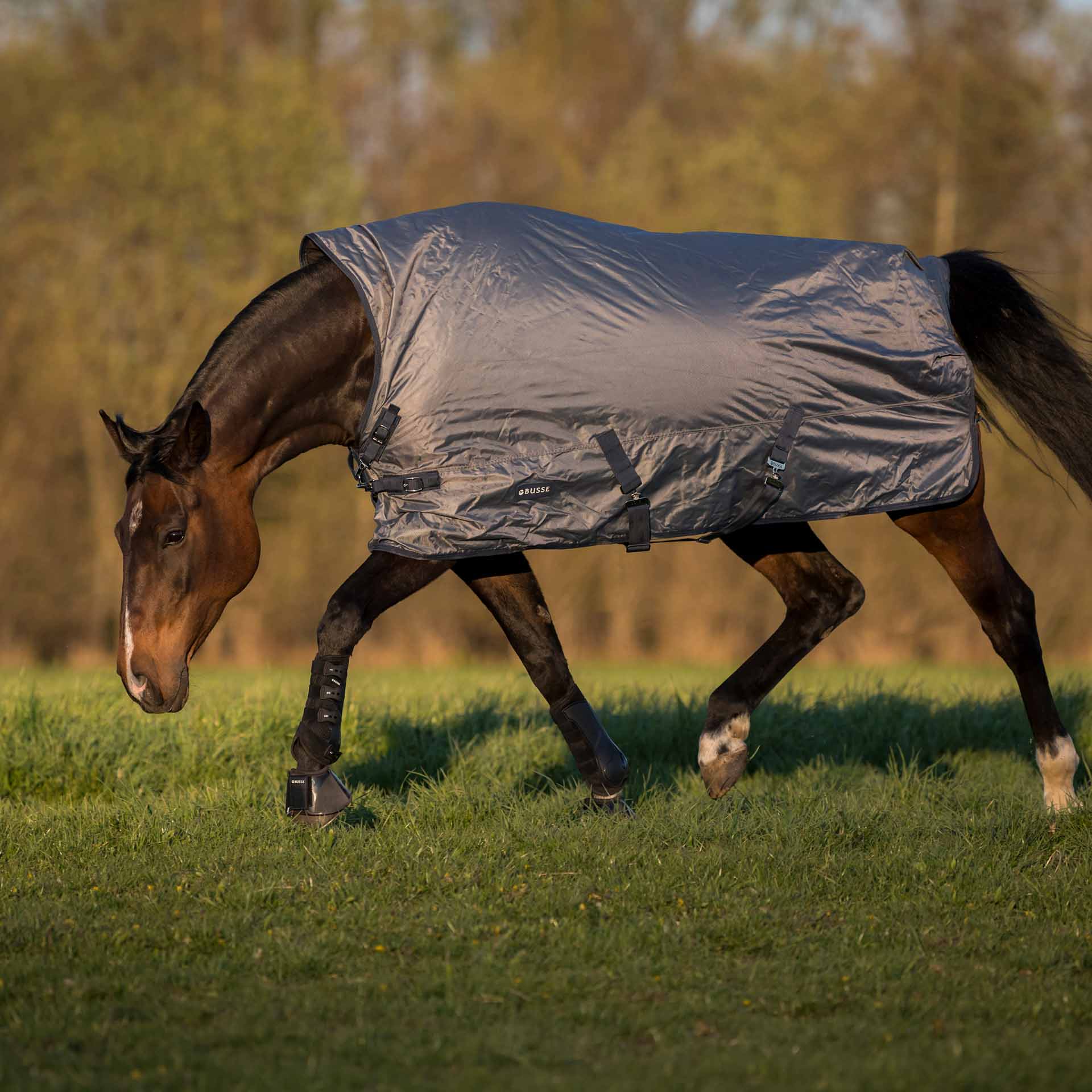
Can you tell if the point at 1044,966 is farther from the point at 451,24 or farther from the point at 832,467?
the point at 451,24

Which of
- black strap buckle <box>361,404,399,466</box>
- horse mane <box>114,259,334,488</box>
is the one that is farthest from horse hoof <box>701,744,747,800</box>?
horse mane <box>114,259,334,488</box>

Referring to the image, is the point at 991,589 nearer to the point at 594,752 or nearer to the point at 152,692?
the point at 594,752

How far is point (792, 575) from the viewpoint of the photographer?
20.6 ft

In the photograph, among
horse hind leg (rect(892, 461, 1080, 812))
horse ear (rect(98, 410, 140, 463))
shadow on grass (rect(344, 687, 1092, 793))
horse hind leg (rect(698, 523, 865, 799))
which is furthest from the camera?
shadow on grass (rect(344, 687, 1092, 793))

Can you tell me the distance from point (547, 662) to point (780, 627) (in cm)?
112

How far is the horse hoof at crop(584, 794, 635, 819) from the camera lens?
562 cm

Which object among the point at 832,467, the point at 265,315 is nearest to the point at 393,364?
the point at 265,315

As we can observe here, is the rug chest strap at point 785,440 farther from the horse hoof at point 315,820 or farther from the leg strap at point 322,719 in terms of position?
the horse hoof at point 315,820

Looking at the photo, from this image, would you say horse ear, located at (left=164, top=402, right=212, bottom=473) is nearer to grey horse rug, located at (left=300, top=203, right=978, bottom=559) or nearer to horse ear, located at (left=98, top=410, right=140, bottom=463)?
horse ear, located at (left=98, top=410, right=140, bottom=463)

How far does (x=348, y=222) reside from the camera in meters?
22.2

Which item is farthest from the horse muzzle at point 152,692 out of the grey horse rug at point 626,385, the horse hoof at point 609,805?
the horse hoof at point 609,805

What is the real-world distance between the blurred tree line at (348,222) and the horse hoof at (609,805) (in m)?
A: 14.1

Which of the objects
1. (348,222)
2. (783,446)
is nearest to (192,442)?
(783,446)

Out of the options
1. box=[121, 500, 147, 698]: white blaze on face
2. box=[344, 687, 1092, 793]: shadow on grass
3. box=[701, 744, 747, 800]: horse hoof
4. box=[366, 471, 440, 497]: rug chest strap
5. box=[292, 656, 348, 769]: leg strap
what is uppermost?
box=[366, 471, 440, 497]: rug chest strap
